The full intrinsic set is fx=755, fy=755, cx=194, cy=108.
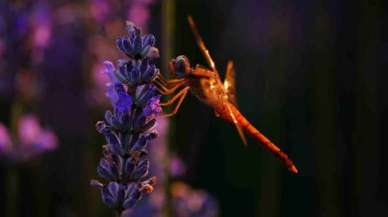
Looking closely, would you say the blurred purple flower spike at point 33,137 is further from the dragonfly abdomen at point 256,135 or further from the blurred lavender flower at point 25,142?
the dragonfly abdomen at point 256,135

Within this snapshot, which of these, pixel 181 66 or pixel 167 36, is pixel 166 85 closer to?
pixel 181 66

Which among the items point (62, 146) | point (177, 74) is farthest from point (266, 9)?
point (177, 74)

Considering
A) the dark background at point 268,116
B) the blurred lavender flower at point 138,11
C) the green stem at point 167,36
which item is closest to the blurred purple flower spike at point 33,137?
the dark background at point 268,116

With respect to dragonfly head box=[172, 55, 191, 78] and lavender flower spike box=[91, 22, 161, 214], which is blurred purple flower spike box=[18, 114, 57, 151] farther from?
lavender flower spike box=[91, 22, 161, 214]

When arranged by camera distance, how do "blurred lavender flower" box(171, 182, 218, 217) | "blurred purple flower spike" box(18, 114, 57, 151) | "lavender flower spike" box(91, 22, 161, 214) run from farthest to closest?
"blurred purple flower spike" box(18, 114, 57, 151)
"blurred lavender flower" box(171, 182, 218, 217)
"lavender flower spike" box(91, 22, 161, 214)

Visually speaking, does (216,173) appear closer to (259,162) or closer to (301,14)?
(259,162)

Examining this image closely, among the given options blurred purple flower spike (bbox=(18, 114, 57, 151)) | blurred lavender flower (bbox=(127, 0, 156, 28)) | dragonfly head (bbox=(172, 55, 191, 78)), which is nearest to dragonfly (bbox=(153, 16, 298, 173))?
dragonfly head (bbox=(172, 55, 191, 78))

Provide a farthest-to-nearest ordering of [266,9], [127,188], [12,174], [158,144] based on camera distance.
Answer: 1. [266,9]
2. [158,144]
3. [12,174]
4. [127,188]
